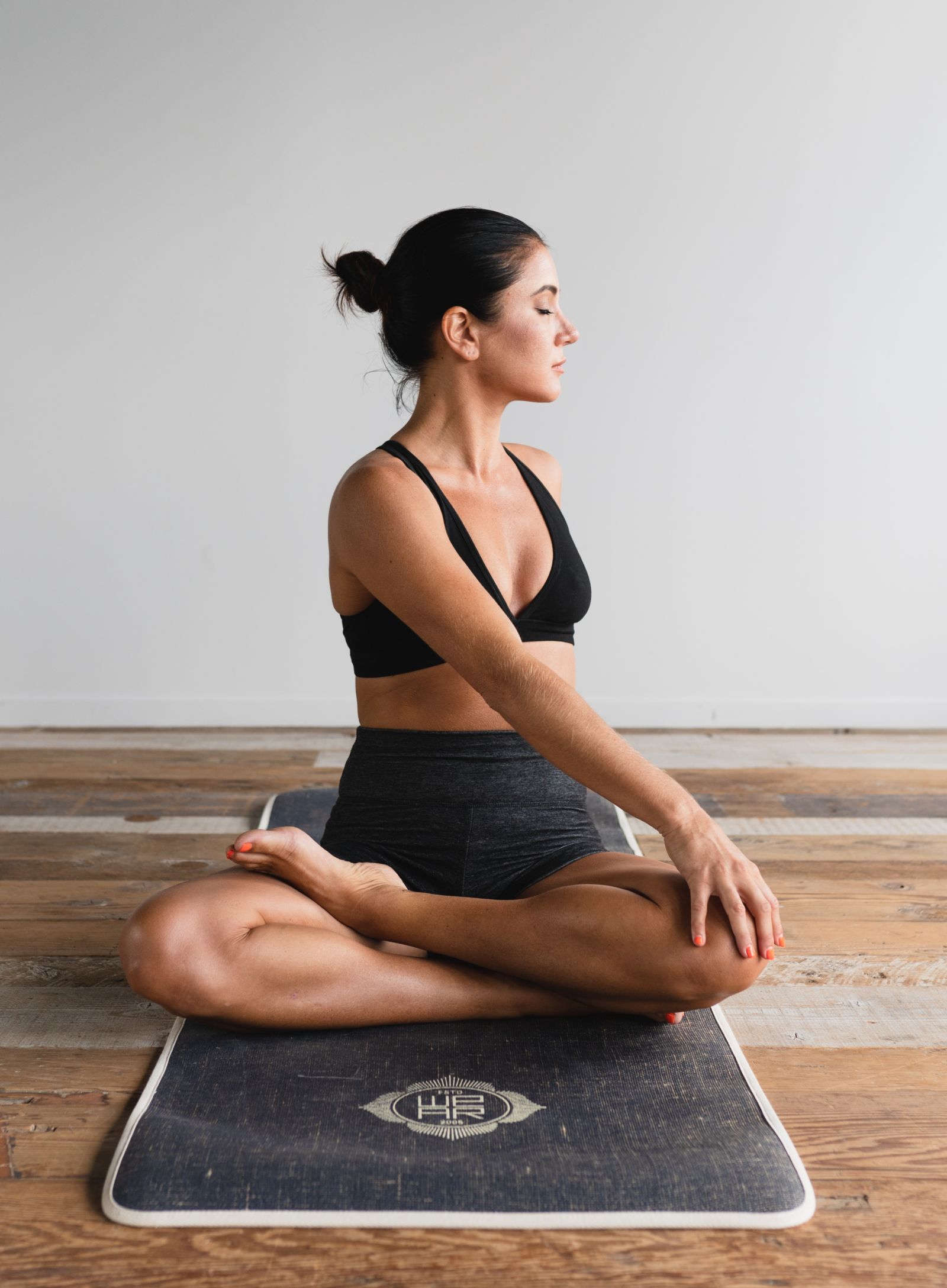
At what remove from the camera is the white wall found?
3248mm

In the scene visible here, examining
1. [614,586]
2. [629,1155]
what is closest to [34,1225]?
[629,1155]

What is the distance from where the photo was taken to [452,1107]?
126 centimetres

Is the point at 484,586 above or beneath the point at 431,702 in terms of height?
above

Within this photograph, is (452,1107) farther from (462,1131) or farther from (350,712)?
(350,712)

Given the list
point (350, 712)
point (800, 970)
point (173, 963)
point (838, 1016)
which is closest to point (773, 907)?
point (838, 1016)

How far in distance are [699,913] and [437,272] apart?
955 mm

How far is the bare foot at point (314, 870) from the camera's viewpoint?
1451 millimetres

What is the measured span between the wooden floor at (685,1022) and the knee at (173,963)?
11 centimetres

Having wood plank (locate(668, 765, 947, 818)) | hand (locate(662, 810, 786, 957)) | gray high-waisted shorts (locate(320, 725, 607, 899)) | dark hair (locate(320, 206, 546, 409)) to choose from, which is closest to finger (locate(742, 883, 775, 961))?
hand (locate(662, 810, 786, 957))

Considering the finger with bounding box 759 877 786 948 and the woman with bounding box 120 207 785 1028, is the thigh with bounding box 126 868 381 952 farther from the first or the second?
the finger with bounding box 759 877 786 948

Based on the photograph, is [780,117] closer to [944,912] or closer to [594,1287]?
[944,912]

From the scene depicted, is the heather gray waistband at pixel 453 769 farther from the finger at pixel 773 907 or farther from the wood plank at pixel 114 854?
the wood plank at pixel 114 854

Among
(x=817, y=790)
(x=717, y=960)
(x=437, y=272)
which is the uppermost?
(x=437, y=272)

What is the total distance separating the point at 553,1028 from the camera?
1.46 metres
